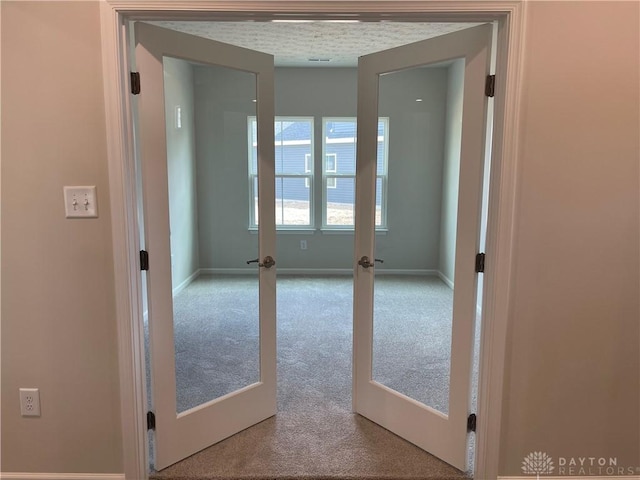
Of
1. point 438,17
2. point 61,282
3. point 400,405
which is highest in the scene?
point 438,17

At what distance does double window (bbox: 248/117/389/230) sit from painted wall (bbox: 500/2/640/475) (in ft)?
13.4

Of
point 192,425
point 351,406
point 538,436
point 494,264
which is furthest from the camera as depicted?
point 351,406

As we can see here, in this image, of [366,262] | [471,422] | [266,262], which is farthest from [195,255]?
[471,422]

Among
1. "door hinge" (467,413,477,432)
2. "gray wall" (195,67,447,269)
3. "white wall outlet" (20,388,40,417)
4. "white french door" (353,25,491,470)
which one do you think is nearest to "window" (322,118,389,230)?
"gray wall" (195,67,447,269)

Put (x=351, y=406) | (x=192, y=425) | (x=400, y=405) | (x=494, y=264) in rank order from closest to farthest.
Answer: (x=494, y=264)
(x=192, y=425)
(x=400, y=405)
(x=351, y=406)

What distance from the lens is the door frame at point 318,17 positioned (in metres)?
1.72

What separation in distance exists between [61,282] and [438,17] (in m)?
1.88

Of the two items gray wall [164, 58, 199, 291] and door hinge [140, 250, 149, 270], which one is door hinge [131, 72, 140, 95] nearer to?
gray wall [164, 58, 199, 291]

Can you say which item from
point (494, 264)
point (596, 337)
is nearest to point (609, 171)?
point (494, 264)

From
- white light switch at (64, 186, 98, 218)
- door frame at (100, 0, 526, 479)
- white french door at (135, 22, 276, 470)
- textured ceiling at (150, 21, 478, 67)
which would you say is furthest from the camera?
textured ceiling at (150, 21, 478, 67)

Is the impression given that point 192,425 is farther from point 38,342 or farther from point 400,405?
point 400,405

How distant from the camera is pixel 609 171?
1.81 metres

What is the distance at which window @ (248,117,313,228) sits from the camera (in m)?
5.97
